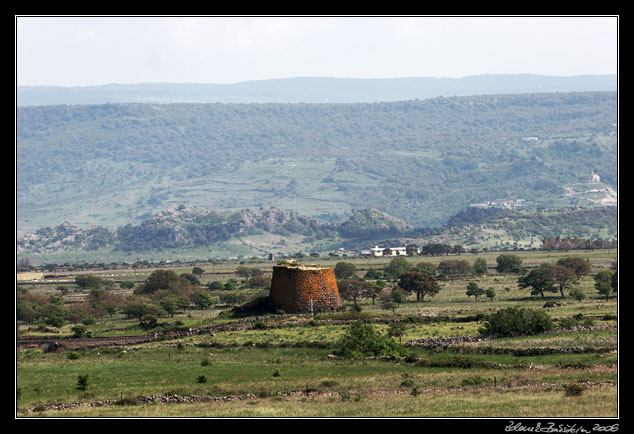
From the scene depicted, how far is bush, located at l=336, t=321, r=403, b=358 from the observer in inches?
1918

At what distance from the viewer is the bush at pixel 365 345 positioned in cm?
4872

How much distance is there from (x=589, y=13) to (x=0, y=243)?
57.7 ft

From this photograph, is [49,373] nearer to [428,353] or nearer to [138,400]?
[138,400]

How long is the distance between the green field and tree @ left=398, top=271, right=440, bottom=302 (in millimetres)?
17542

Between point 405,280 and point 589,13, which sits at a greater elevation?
point 589,13

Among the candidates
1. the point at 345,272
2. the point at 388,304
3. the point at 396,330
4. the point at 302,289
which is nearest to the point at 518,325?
the point at 396,330

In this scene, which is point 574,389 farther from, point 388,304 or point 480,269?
point 480,269

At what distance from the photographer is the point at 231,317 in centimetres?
6700

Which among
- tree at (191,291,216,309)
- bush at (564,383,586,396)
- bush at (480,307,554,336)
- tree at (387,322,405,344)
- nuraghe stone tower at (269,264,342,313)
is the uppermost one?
nuraghe stone tower at (269,264,342,313)

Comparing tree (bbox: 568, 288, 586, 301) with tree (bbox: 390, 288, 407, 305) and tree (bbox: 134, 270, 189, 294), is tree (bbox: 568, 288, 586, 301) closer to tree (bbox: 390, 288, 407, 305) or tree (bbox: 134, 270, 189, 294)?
tree (bbox: 390, 288, 407, 305)

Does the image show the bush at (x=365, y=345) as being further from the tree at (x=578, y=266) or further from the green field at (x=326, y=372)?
the tree at (x=578, y=266)

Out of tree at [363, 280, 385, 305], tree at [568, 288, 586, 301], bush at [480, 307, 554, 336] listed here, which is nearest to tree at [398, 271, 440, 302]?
tree at [363, 280, 385, 305]

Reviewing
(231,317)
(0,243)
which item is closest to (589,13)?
(0,243)

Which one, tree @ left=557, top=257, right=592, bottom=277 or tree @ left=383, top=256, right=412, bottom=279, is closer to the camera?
tree @ left=557, top=257, right=592, bottom=277
